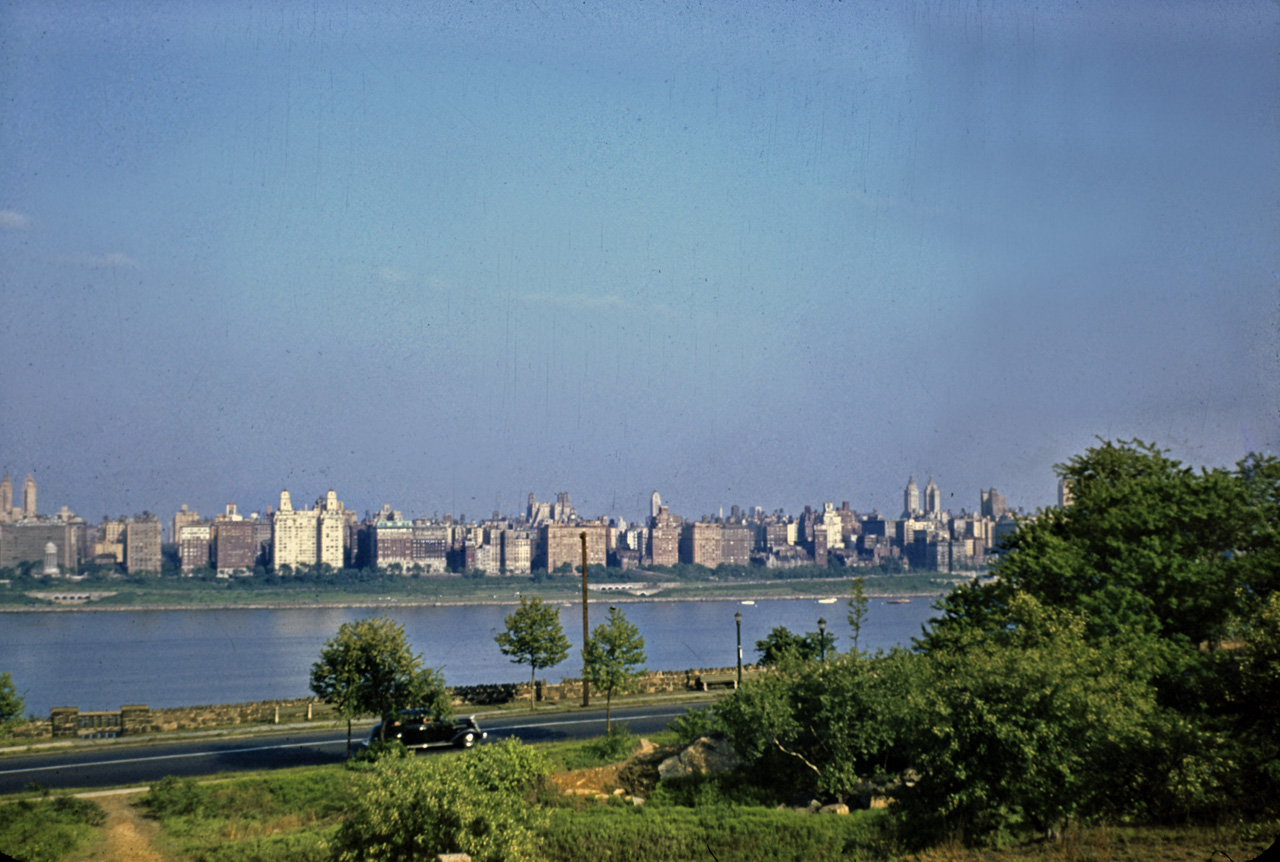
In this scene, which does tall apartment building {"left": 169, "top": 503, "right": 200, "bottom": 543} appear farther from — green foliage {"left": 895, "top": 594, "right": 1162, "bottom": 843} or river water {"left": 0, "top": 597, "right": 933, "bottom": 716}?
green foliage {"left": 895, "top": 594, "right": 1162, "bottom": 843}

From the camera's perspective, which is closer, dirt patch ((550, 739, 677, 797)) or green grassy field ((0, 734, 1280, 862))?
green grassy field ((0, 734, 1280, 862))

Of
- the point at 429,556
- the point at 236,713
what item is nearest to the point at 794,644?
the point at 236,713

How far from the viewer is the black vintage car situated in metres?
25.6

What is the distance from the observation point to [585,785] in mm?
19078

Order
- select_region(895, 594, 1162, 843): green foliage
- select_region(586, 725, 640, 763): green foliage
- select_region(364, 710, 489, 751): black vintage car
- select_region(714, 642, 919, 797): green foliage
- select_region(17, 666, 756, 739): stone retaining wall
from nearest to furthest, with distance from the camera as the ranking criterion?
select_region(895, 594, 1162, 843): green foliage, select_region(714, 642, 919, 797): green foliage, select_region(586, 725, 640, 763): green foliage, select_region(364, 710, 489, 751): black vintage car, select_region(17, 666, 756, 739): stone retaining wall

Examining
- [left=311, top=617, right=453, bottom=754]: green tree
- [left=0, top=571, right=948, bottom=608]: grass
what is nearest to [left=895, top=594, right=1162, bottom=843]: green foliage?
[left=311, top=617, right=453, bottom=754]: green tree

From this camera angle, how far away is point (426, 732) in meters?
25.8

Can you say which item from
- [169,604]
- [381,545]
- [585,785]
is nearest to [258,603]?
[169,604]

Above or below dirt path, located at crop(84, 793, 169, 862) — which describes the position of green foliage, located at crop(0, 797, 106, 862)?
above

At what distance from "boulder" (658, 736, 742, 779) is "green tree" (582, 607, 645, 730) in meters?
12.2

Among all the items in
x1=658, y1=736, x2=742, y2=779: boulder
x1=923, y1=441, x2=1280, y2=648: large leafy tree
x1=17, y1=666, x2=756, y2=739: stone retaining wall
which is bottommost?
x1=17, y1=666, x2=756, y2=739: stone retaining wall

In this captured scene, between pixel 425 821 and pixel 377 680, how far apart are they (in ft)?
51.0

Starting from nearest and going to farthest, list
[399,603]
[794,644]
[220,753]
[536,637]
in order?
[220,753] → [794,644] → [536,637] → [399,603]

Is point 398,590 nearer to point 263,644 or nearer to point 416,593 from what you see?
point 416,593
